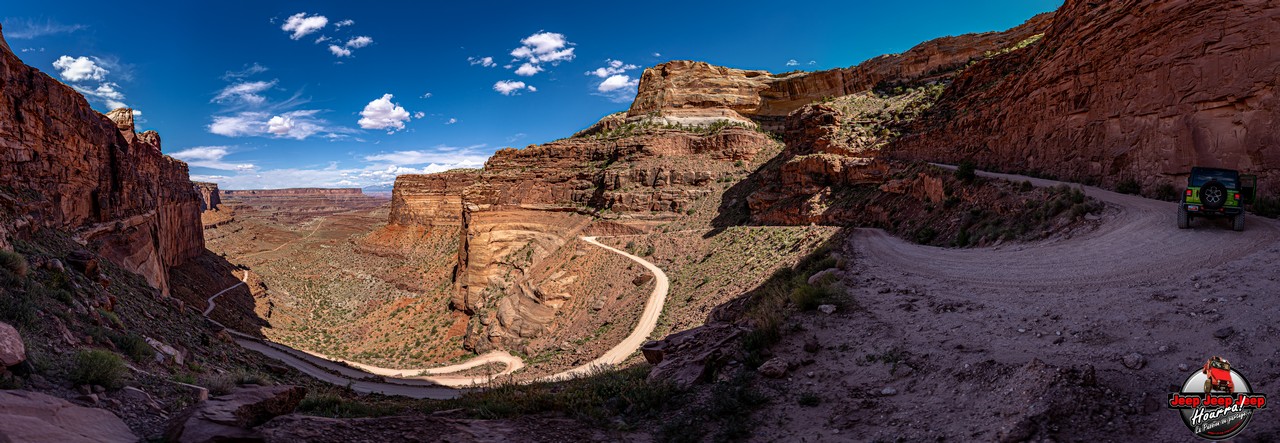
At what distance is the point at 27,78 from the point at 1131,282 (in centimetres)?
3188

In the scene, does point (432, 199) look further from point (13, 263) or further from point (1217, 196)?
point (1217, 196)

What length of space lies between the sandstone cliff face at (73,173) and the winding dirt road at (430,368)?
6208mm

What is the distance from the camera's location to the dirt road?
4.97 m

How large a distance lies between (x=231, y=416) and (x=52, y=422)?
1145 millimetres

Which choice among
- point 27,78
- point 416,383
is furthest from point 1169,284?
point 27,78

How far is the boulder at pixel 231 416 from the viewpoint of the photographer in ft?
13.6

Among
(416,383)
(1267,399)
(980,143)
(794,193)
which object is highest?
(980,143)

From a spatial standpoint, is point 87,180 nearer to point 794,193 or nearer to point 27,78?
point 27,78

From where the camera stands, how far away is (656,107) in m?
54.2

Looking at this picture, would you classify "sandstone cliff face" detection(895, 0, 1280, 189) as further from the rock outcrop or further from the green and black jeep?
the rock outcrop

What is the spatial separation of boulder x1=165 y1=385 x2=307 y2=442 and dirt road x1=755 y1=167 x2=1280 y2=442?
5.61 meters

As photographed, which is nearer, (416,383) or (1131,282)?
(1131,282)

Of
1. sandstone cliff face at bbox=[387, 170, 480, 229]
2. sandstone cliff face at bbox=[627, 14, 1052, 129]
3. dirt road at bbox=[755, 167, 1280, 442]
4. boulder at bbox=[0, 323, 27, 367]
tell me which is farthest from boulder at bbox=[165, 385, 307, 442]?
sandstone cliff face at bbox=[387, 170, 480, 229]

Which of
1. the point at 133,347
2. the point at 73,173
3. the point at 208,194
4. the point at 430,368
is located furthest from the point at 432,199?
the point at 208,194
